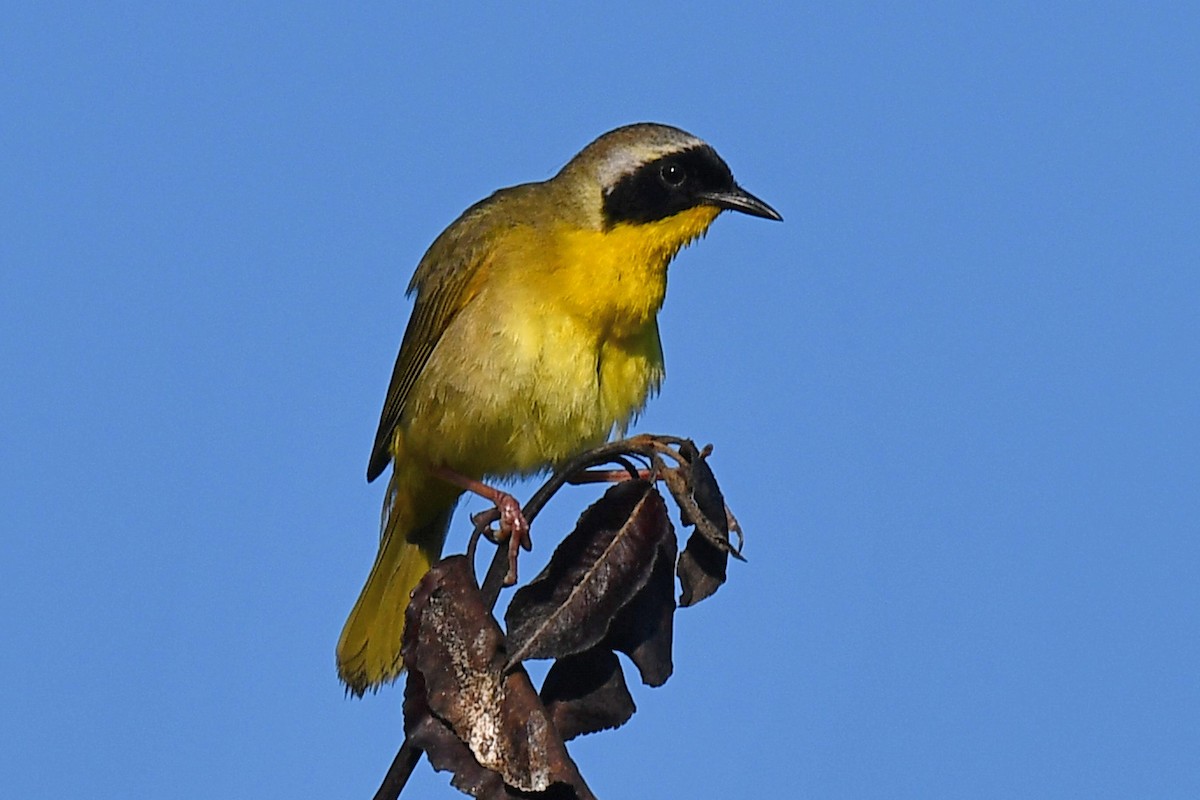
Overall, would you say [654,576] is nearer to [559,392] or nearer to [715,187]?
[559,392]

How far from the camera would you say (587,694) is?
2.88 metres

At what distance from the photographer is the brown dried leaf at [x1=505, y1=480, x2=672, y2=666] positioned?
281 cm

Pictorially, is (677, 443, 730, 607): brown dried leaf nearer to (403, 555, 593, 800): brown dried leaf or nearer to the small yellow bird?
(403, 555, 593, 800): brown dried leaf

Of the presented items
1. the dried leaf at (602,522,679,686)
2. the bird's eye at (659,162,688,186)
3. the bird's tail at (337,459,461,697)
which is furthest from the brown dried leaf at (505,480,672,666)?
the bird's eye at (659,162,688,186)

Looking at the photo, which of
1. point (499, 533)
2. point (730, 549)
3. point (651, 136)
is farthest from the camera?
point (651, 136)

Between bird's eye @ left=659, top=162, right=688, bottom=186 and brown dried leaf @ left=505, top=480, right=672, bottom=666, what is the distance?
2648 mm

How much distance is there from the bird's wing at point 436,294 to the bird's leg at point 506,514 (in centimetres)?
39

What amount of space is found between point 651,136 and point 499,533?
2.02 m

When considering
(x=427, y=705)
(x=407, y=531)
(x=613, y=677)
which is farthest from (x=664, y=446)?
(x=407, y=531)

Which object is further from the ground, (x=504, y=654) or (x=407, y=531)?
(x=407, y=531)

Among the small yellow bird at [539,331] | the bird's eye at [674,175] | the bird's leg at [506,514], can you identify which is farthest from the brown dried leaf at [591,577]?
the bird's eye at [674,175]

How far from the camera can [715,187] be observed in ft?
18.0

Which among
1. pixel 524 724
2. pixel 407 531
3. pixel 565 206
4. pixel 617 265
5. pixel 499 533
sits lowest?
pixel 524 724

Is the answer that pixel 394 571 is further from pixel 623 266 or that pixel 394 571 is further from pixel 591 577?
pixel 591 577
